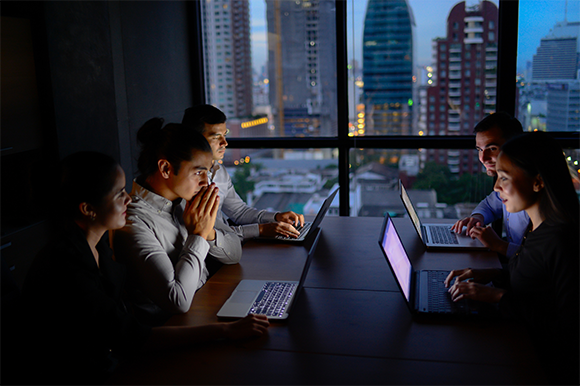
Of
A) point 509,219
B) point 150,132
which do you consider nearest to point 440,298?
point 509,219

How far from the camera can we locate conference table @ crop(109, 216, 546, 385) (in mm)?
1320

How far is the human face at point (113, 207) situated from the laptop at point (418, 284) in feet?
2.76

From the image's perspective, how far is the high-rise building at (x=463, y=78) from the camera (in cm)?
366

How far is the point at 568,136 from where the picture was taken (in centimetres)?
362

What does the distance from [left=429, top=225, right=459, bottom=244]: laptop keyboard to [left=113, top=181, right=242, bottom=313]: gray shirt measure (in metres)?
1.03

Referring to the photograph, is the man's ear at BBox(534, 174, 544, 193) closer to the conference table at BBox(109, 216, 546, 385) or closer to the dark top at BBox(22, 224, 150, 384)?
the conference table at BBox(109, 216, 546, 385)

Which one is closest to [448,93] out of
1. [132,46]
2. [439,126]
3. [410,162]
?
[439,126]

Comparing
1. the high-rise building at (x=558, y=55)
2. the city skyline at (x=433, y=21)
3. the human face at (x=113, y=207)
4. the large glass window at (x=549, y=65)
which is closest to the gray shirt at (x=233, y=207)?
the human face at (x=113, y=207)

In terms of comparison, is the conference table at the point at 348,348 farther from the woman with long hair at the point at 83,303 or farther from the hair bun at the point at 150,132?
the hair bun at the point at 150,132

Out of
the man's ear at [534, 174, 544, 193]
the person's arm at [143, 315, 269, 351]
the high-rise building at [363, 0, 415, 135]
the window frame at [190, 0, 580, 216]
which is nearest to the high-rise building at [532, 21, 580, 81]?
the window frame at [190, 0, 580, 216]

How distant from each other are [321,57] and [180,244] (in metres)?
2.41

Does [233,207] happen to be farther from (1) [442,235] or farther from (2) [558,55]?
(2) [558,55]

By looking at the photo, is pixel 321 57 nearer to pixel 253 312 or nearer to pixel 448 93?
pixel 448 93

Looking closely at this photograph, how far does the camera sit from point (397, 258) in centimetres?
185
